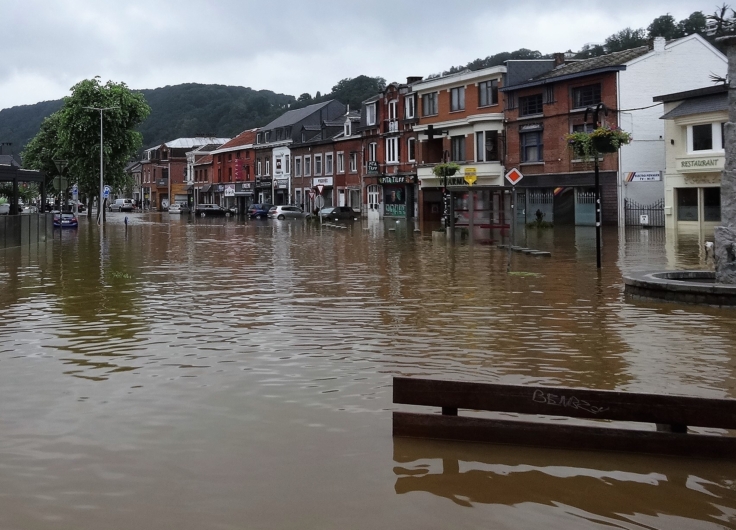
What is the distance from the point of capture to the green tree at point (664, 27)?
81.6 m

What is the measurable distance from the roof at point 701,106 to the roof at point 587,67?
5866 mm

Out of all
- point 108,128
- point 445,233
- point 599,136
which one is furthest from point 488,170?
point 599,136

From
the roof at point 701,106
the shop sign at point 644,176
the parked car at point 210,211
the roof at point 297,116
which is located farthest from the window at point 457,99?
the parked car at point 210,211

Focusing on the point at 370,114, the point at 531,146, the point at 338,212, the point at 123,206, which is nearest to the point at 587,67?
the point at 531,146

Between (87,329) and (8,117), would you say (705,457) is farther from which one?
(8,117)

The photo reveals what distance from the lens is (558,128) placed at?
5312cm

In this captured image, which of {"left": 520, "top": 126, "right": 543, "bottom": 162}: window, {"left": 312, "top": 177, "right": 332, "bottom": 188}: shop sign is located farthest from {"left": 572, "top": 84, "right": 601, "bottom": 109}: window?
{"left": 312, "top": 177, "right": 332, "bottom": 188}: shop sign

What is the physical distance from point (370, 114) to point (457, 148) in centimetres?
1364

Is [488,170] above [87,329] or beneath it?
above

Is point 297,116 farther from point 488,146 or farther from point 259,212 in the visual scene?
point 488,146

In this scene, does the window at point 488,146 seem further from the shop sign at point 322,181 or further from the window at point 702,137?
the shop sign at point 322,181

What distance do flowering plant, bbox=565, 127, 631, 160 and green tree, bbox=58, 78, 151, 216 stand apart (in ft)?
181

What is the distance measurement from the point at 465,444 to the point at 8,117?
7239 inches

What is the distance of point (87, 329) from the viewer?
12.1 meters
